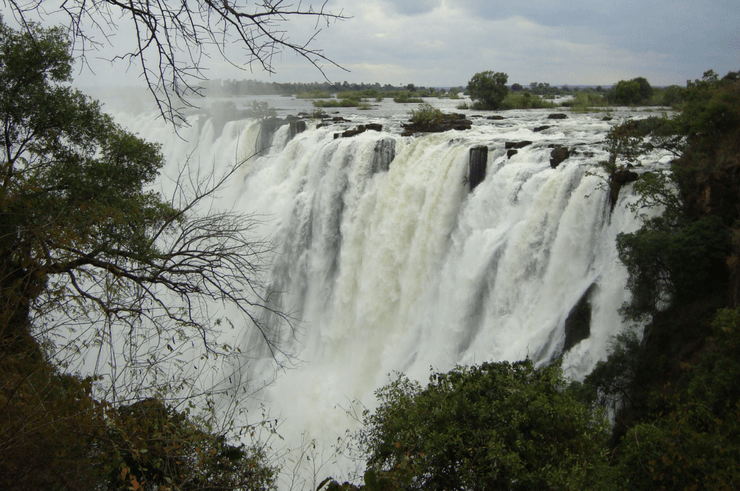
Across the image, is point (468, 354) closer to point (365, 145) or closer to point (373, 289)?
point (373, 289)

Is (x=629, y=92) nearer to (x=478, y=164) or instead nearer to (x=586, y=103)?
(x=586, y=103)

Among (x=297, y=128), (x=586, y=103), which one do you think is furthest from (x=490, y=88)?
(x=297, y=128)

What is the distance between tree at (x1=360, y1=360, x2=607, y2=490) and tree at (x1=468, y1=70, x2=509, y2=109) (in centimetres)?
2745

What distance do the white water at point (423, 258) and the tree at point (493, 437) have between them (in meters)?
2.36

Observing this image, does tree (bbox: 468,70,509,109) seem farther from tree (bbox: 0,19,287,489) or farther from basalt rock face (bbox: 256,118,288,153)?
tree (bbox: 0,19,287,489)

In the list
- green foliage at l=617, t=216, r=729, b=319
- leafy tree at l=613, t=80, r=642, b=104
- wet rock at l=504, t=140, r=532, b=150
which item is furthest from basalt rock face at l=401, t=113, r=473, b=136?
leafy tree at l=613, t=80, r=642, b=104

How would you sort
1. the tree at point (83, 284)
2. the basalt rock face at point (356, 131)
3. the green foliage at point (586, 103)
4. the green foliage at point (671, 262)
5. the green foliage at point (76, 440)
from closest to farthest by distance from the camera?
1. the green foliage at point (76, 440)
2. the tree at point (83, 284)
3. the green foliage at point (671, 262)
4. the basalt rock face at point (356, 131)
5. the green foliage at point (586, 103)

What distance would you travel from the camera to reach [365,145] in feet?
56.7

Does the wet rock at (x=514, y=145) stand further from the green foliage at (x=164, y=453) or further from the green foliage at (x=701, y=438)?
the green foliage at (x=164, y=453)

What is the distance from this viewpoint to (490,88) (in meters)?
32.2

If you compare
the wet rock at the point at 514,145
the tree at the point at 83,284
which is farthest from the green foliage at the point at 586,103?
the tree at the point at 83,284

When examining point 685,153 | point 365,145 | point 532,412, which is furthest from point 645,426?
point 365,145

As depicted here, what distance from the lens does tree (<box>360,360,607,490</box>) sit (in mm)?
5992

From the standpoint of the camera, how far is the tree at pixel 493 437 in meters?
5.99
